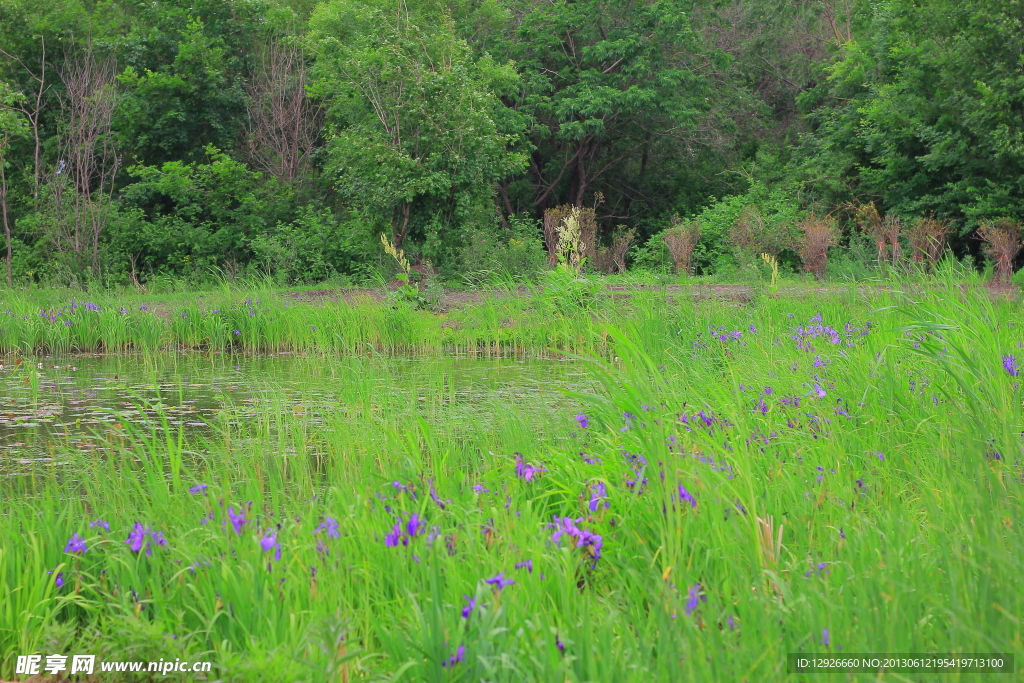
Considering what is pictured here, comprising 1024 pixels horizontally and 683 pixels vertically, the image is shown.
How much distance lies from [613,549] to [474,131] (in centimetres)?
1484

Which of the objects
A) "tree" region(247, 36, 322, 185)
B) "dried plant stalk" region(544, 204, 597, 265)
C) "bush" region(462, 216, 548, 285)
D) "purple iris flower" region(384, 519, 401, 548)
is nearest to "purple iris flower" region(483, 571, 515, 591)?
"purple iris flower" region(384, 519, 401, 548)

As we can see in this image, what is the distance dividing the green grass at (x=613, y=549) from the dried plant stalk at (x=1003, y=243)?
478 inches

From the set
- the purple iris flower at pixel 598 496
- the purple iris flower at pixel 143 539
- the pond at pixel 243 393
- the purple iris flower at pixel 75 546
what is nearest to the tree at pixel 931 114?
the pond at pixel 243 393

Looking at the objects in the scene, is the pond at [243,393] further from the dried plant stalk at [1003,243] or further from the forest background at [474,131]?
the dried plant stalk at [1003,243]

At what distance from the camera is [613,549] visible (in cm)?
283

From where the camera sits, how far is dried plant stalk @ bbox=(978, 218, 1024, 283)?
1513 centimetres

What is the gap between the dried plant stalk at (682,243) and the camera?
60.1ft

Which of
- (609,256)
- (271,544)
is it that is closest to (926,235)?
(609,256)

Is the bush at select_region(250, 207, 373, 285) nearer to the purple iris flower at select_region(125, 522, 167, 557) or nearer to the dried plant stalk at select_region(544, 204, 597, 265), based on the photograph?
the dried plant stalk at select_region(544, 204, 597, 265)

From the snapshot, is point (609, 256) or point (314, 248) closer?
point (609, 256)

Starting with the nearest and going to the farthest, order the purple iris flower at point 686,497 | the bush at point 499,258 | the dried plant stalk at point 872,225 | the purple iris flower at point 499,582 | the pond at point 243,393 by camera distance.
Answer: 1. the purple iris flower at point 499,582
2. the purple iris flower at point 686,497
3. the pond at point 243,393
4. the bush at point 499,258
5. the dried plant stalk at point 872,225

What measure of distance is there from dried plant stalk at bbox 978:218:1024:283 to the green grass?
1215 cm

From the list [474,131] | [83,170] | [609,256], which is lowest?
[609,256]

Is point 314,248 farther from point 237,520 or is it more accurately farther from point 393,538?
point 393,538
